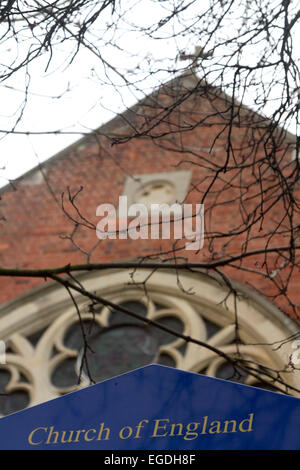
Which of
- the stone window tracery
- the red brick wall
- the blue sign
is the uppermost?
the red brick wall

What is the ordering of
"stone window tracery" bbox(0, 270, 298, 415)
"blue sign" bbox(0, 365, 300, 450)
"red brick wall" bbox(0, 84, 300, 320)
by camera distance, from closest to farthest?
"blue sign" bbox(0, 365, 300, 450)
"stone window tracery" bbox(0, 270, 298, 415)
"red brick wall" bbox(0, 84, 300, 320)

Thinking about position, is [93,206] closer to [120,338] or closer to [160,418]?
[120,338]

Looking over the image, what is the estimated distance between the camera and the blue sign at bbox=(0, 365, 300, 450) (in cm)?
218

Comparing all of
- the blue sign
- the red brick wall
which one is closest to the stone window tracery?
the red brick wall

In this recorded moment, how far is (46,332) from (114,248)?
129 cm

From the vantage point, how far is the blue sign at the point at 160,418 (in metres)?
2.18

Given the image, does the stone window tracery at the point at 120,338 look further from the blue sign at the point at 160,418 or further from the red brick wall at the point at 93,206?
the blue sign at the point at 160,418

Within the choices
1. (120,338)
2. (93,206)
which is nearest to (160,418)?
(120,338)

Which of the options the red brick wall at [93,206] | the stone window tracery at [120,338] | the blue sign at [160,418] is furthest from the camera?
the red brick wall at [93,206]

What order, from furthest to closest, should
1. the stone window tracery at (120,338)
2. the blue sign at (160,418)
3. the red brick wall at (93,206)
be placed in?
the red brick wall at (93,206) < the stone window tracery at (120,338) < the blue sign at (160,418)

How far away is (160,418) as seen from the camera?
2.26 m

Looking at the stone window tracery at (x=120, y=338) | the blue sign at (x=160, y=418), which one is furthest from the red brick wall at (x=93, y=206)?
the blue sign at (x=160, y=418)

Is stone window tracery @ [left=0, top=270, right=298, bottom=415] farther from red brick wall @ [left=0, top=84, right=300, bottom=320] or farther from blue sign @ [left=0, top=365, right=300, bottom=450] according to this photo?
blue sign @ [left=0, top=365, right=300, bottom=450]
